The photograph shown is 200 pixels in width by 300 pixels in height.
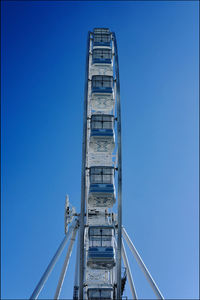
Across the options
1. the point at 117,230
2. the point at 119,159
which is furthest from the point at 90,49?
the point at 117,230

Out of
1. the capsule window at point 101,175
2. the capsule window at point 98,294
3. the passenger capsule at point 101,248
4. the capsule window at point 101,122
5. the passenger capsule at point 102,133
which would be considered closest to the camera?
the capsule window at point 98,294

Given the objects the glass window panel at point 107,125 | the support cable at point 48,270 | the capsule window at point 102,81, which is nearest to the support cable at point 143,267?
the support cable at point 48,270

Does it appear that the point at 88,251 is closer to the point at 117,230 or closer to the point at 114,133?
the point at 117,230

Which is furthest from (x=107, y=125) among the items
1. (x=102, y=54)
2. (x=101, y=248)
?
(x=101, y=248)

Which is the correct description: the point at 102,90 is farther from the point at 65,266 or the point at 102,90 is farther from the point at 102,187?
the point at 65,266

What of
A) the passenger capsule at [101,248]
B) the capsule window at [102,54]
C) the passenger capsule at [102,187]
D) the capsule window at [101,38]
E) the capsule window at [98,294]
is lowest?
the capsule window at [98,294]

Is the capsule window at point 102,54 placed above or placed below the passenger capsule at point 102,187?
above

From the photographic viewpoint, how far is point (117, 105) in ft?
78.1

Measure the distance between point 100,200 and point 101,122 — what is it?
17.4ft

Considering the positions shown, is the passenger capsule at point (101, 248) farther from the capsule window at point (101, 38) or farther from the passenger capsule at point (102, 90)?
the capsule window at point (101, 38)

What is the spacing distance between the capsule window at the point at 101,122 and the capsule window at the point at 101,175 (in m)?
3.17

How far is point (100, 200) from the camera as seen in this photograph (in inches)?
923

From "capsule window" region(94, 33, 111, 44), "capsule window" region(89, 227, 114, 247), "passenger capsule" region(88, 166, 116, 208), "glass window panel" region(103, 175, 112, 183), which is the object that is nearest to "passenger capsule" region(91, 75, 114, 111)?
"capsule window" region(94, 33, 111, 44)

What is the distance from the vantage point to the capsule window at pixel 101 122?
987 inches
